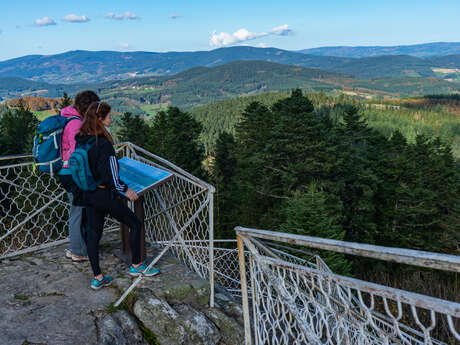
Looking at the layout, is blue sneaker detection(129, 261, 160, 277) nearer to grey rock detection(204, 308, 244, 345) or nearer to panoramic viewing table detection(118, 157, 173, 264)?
panoramic viewing table detection(118, 157, 173, 264)

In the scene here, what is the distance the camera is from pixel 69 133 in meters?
3.88

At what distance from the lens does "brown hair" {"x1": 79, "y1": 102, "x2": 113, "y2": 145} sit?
11.7ft

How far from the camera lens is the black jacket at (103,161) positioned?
11.7 feet

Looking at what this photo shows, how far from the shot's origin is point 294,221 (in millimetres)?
17875

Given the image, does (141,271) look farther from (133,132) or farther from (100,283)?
(133,132)

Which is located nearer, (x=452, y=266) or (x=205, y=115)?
(x=452, y=266)

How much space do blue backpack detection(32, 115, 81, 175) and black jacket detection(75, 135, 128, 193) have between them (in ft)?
1.38

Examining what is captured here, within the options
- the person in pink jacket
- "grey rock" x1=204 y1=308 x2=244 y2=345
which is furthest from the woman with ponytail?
"grey rock" x1=204 y1=308 x2=244 y2=345

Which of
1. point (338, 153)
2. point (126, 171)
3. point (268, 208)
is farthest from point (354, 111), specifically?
point (126, 171)

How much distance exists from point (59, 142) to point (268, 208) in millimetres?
24249

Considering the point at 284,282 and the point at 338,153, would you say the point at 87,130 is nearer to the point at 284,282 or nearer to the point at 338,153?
the point at 284,282

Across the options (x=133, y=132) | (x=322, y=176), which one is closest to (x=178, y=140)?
(x=133, y=132)

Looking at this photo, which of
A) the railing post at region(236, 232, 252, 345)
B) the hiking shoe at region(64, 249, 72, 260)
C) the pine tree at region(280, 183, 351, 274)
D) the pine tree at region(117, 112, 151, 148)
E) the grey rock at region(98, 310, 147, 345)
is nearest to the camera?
the railing post at region(236, 232, 252, 345)

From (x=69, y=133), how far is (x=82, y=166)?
0.54m
